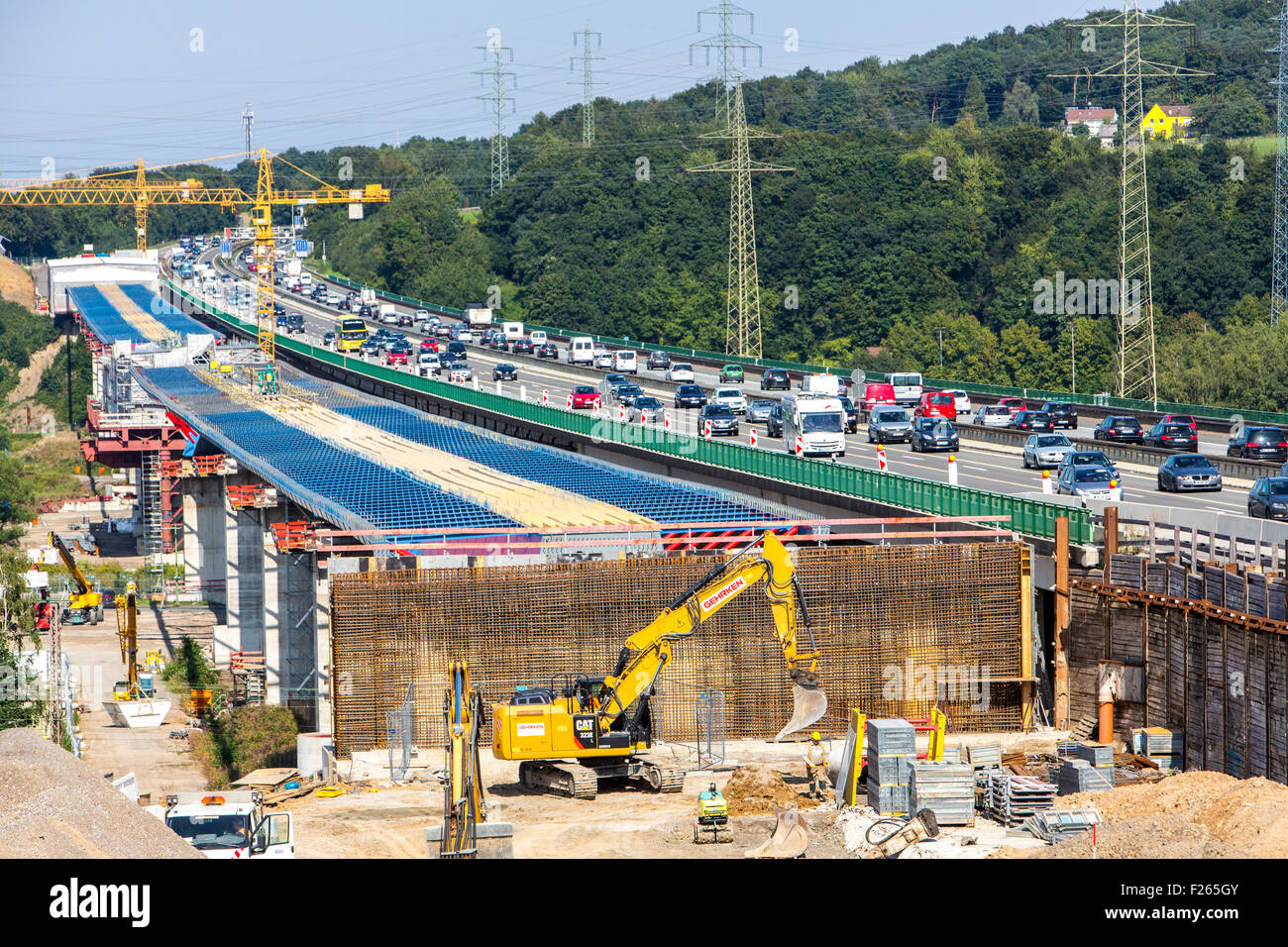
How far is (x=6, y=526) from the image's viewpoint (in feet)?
285

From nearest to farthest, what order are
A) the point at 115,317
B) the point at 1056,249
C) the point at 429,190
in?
1. the point at 1056,249
2. the point at 115,317
3. the point at 429,190

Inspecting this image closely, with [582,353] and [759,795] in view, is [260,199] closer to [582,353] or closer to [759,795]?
[582,353]

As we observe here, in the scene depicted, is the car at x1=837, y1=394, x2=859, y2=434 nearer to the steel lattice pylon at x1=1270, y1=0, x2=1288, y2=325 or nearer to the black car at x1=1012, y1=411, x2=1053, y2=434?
the black car at x1=1012, y1=411, x2=1053, y2=434

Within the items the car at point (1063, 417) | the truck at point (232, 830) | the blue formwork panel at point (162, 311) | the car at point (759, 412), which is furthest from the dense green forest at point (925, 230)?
the truck at point (232, 830)

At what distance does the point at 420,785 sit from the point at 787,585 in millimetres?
7111

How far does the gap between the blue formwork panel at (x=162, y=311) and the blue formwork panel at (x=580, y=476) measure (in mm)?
54001

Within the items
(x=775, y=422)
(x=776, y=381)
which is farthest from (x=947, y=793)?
(x=776, y=381)

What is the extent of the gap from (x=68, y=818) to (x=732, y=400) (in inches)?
2045

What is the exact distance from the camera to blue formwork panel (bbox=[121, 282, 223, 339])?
125325 mm

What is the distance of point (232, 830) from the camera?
20734 millimetres

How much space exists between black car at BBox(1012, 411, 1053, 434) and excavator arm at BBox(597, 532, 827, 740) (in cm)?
4268

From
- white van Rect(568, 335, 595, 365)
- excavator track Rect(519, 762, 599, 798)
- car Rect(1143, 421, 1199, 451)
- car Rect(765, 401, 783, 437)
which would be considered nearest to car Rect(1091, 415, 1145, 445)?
car Rect(1143, 421, 1199, 451)
